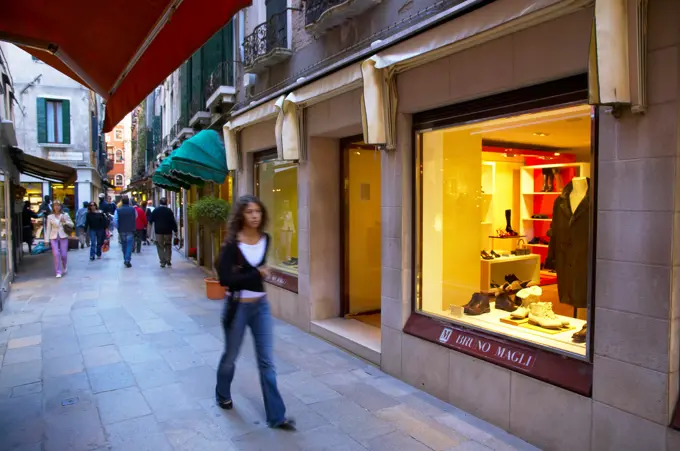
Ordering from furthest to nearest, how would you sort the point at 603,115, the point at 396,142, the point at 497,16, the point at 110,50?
1. the point at 396,142
2. the point at 110,50
3. the point at 497,16
4. the point at 603,115

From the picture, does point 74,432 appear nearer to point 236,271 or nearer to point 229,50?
point 236,271

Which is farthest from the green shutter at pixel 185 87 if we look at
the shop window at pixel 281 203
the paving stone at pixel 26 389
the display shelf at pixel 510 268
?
the display shelf at pixel 510 268

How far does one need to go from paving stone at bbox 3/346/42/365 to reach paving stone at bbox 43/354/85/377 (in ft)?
0.88

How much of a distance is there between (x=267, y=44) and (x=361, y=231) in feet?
12.0

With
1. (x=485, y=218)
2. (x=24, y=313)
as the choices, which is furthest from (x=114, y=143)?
(x=485, y=218)

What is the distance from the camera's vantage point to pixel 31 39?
3912mm

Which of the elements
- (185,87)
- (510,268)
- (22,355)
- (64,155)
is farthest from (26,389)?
(64,155)

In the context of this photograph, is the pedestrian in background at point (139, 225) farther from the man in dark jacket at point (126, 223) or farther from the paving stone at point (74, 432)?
the paving stone at point (74, 432)

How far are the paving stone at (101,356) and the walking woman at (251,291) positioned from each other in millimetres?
2382

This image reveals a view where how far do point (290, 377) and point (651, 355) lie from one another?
3.46 meters

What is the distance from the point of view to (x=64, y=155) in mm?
24391

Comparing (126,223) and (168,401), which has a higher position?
(126,223)

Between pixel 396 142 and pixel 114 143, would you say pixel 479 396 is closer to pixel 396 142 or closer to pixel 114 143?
pixel 396 142

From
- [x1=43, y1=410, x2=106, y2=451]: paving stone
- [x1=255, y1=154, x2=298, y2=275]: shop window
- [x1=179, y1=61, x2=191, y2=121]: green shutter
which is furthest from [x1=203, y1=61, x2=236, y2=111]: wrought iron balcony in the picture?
[x1=43, y1=410, x2=106, y2=451]: paving stone
